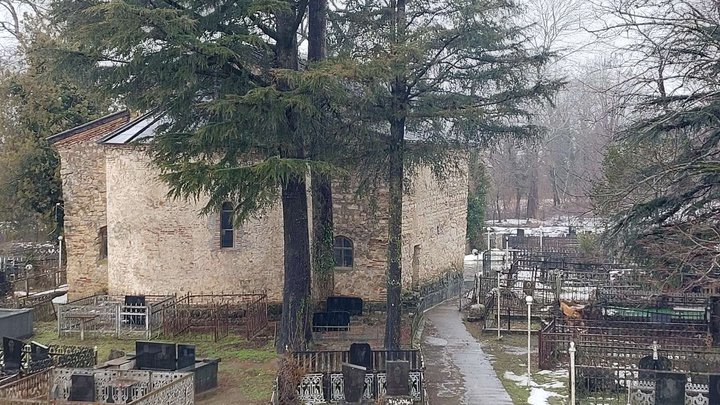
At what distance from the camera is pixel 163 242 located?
21422 mm

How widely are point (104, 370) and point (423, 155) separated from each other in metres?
8.23

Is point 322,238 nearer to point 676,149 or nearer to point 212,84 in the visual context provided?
point 212,84

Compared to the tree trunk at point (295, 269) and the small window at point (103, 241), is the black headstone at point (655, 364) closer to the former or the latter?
the tree trunk at point (295, 269)

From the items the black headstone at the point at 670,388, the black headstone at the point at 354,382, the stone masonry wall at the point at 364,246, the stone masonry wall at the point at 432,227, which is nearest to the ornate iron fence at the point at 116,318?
the stone masonry wall at the point at 364,246

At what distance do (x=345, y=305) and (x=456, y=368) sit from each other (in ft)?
16.9

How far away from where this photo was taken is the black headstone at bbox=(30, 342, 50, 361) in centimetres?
1497

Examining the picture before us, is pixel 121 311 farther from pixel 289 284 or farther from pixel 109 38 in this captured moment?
pixel 109 38

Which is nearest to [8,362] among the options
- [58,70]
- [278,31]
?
[58,70]

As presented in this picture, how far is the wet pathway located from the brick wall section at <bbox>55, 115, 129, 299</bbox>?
38.1 feet

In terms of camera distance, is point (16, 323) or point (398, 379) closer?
point (398, 379)

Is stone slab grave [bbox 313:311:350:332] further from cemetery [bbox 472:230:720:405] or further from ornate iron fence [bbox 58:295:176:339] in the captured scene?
cemetery [bbox 472:230:720:405]

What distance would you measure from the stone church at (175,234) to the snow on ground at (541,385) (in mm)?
7143

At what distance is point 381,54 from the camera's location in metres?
15.1

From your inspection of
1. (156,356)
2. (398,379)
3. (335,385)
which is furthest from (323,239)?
(398,379)
